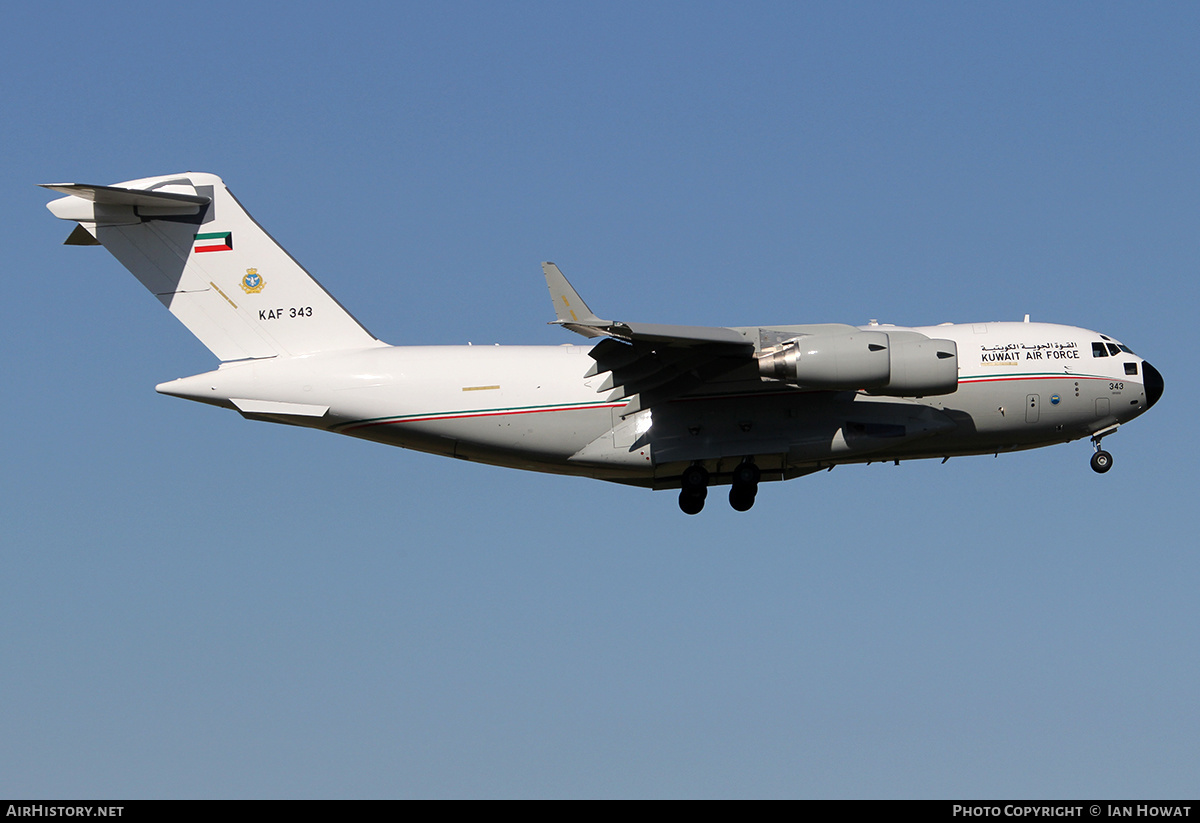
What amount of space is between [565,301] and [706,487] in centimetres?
324

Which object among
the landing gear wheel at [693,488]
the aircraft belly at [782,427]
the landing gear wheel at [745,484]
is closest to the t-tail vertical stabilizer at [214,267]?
the aircraft belly at [782,427]

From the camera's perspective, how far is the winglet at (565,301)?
51.4 ft

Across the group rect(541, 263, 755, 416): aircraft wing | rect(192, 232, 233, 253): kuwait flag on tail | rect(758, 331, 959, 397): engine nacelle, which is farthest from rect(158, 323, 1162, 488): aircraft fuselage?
rect(192, 232, 233, 253): kuwait flag on tail

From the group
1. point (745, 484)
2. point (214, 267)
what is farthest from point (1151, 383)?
point (214, 267)

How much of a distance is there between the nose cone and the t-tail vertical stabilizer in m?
9.31

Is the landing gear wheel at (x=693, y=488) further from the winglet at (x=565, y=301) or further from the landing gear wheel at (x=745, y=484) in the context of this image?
the winglet at (x=565, y=301)

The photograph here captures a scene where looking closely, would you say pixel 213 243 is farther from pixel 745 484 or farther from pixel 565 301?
pixel 745 484

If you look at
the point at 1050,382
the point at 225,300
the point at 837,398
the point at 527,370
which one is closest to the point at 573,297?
the point at 527,370

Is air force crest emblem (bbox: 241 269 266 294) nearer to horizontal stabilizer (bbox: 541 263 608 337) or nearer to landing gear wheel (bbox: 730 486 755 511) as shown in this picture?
horizontal stabilizer (bbox: 541 263 608 337)

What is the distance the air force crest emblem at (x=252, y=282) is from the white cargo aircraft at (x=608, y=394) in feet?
0.09

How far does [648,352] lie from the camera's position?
16359 mm

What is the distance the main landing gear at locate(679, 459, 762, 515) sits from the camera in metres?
17.4
